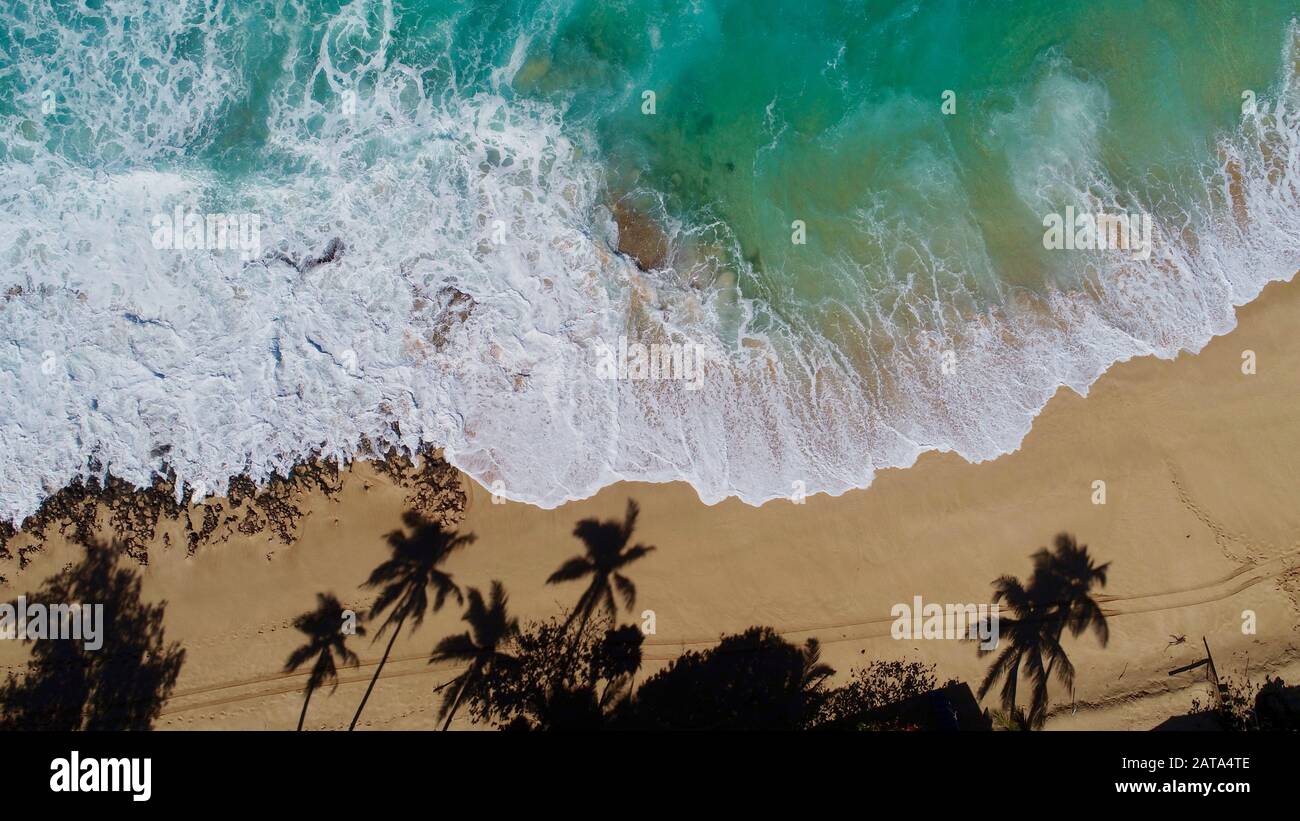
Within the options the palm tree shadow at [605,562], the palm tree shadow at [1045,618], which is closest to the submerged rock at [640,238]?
the palm tree shadow at [605,562]

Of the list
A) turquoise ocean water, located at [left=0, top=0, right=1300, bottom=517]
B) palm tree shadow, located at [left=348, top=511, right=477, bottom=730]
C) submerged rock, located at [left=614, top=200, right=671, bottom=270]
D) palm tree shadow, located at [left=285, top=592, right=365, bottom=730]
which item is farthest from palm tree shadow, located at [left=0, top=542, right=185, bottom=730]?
submerged rock, located at [left=614, top=200, right=671, bottom=270]

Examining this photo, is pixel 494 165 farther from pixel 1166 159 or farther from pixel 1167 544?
pixel 1167 544

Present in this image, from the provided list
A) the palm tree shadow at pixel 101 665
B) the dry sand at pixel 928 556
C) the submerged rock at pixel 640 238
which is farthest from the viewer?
the submerged rock at pixel 640 238

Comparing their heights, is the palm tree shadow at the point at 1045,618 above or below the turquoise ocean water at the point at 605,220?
below

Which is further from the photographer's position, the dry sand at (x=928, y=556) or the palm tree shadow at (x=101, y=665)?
the dry sand at (x=928, y=556)

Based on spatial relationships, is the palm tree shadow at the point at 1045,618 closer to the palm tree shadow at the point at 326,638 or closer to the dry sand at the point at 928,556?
the dry sand at the point at 928,556

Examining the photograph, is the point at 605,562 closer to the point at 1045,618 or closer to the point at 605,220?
the point at 605,220

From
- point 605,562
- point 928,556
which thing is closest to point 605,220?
point 605,562
